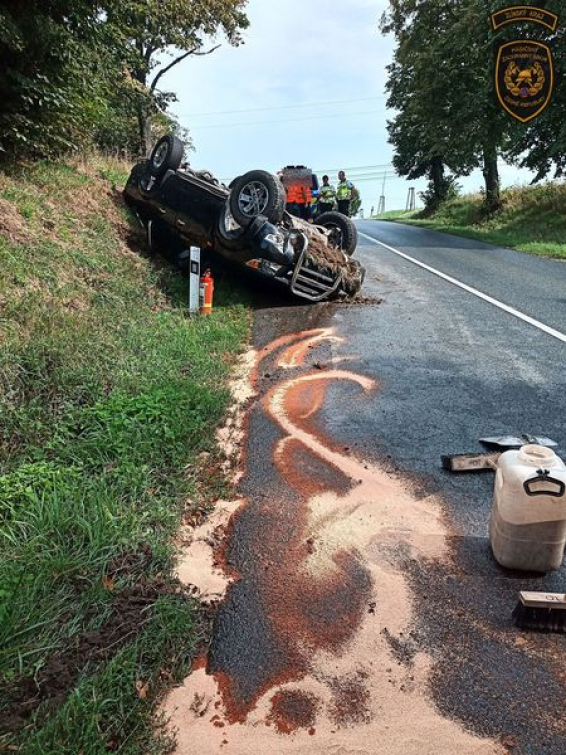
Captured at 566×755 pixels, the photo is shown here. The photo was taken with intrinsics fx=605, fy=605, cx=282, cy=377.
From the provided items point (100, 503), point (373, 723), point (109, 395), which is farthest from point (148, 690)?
point (109, 395)

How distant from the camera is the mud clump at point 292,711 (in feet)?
7.08

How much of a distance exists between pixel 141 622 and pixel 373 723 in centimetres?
100

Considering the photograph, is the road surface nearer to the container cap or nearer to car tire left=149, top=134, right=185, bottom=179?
the container cap

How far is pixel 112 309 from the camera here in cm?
659

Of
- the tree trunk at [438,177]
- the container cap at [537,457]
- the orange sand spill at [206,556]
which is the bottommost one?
the orange sand spill at [206,556]

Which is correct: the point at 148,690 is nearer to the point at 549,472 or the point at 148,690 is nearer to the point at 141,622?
the point at 141,622

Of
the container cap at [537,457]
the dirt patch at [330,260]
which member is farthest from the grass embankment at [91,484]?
the dirt patch at [330,260]

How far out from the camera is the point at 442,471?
3967 millimetres

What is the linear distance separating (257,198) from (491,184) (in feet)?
61.0

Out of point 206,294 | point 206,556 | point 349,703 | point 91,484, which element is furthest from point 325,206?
point 349,703

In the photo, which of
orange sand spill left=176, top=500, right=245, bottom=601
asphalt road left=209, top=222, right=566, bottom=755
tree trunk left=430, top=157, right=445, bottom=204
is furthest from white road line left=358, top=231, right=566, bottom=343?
tree trunk left=430, top=157, right=445, bottom=204

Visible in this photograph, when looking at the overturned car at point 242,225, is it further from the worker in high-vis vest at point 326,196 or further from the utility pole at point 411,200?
the utility pole at point 411,200

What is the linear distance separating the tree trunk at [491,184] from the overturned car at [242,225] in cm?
1661

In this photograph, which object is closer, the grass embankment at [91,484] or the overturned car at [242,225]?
the grass embankment at [91,484]
